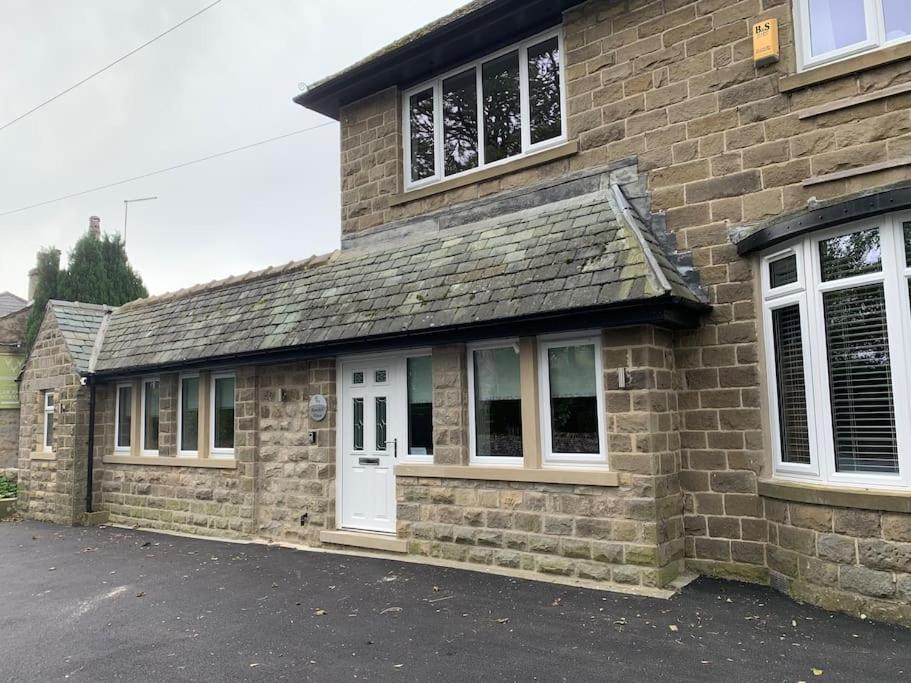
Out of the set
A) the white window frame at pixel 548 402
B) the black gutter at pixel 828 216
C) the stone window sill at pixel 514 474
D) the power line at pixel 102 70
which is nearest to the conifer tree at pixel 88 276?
the power line at pixel 102 70

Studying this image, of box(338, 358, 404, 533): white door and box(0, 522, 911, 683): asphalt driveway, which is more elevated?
box(338, 358, 404, 533): white door

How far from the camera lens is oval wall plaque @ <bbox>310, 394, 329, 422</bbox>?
8617mm

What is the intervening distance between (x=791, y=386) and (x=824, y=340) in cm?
56

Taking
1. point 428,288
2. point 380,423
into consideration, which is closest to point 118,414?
point 380,423

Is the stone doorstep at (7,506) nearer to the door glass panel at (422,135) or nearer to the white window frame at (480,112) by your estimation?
the white window frame at (480,112)

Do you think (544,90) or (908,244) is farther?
(544,90)

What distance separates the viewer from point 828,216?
5.38 m

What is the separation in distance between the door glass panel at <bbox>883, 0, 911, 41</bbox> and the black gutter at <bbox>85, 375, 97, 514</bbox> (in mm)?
12582

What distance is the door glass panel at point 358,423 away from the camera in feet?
27.7

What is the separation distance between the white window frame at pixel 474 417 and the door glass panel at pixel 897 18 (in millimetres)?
4402

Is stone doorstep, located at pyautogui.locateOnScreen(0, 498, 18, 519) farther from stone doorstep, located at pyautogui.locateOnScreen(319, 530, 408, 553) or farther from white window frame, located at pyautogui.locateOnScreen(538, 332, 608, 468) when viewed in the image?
white window frame, located at pyautogui.locateOnScreen(538, 332, 608, 468)

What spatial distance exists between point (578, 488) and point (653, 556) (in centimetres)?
92

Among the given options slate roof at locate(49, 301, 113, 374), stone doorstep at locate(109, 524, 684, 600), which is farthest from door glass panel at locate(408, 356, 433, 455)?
slate roof at locate(49, 301, 113, 374)

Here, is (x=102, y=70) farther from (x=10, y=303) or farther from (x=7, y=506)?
(x=10, y=303)
